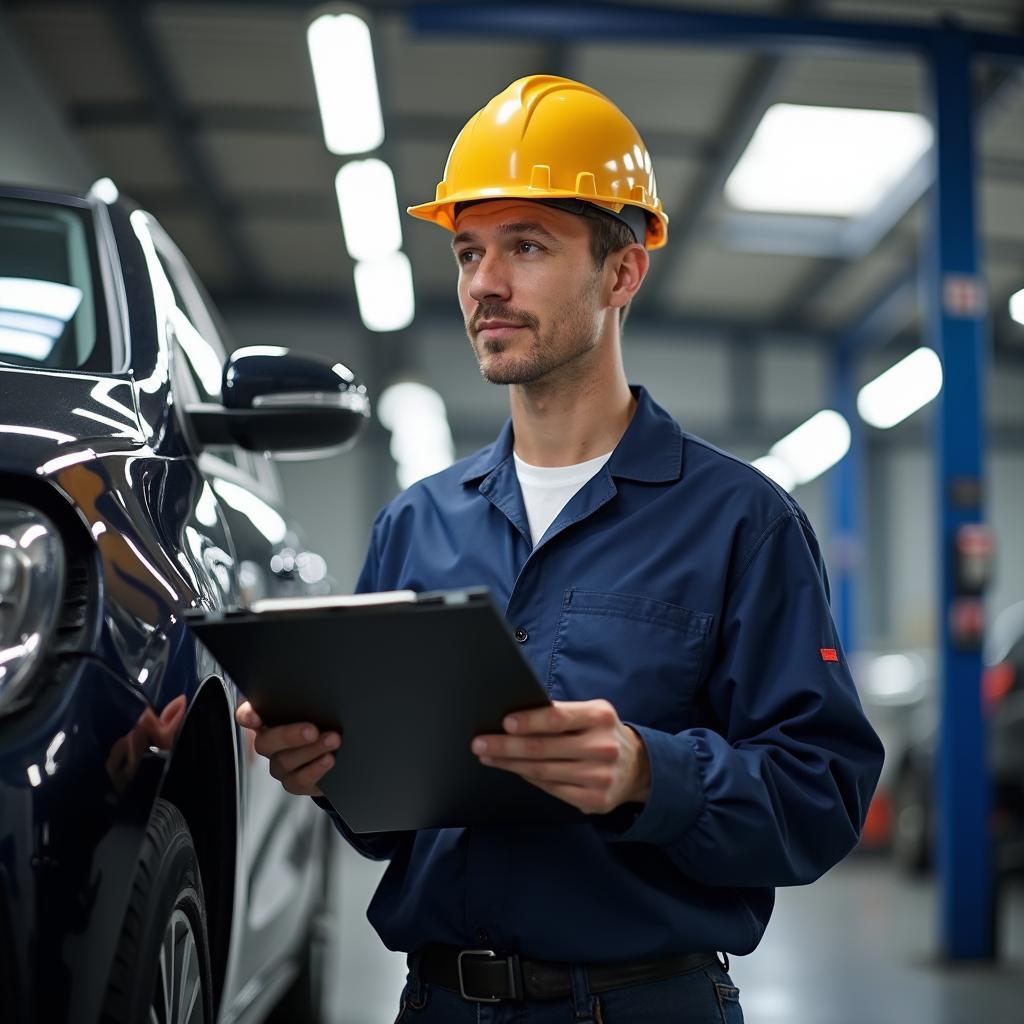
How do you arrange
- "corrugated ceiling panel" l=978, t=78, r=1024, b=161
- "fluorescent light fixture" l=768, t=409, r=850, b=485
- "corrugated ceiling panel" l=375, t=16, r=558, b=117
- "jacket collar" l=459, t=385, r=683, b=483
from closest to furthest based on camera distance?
"jacket collar" l=459, t=385, r=683, b=483 → "corrugated ceiling panel" l=375, t=16, r=558, b=117 → "corrugated ceiling panel" l=978, t=78, r=1024, b=161 → "fluorescent light fixture" l=768, t=409, r=850, b=485

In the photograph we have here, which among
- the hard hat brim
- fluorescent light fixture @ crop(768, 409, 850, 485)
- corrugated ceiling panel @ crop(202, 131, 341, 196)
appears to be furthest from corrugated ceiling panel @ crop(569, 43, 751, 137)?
the hard hat brim

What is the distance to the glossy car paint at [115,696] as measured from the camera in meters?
1.19

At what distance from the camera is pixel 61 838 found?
120 cm

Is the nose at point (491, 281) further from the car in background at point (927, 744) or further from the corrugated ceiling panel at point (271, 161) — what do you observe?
the corrugated ceiling panel at point (271, 161)

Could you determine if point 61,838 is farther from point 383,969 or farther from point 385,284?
point 385,284

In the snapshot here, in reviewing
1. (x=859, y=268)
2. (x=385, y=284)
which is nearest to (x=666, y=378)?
(x=859, y=268)

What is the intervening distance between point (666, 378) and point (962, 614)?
10668mm

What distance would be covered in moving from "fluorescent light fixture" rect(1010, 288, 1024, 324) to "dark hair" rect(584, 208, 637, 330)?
40.7 ft

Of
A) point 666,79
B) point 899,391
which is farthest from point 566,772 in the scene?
point 899,391

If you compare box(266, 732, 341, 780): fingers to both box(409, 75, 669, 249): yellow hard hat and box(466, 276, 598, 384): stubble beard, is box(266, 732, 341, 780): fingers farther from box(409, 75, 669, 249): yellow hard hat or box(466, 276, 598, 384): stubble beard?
box(409, 75, 669, 249): yellow hard hat

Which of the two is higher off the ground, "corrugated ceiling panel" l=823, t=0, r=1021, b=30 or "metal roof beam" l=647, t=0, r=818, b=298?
"metal roof beam" l=647, t=0, r=818, b=298

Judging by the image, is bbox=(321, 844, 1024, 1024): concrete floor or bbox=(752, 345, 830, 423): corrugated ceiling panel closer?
bbox=(321, 844, 1024, 1024): concrete floor

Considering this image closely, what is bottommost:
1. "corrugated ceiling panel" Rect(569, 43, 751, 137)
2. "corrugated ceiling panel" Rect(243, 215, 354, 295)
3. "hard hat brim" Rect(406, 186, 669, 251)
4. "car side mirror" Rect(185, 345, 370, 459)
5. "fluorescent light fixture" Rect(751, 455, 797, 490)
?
"car side mirror" Rect(185, 345, 370, 459)

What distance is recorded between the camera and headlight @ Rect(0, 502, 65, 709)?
1.23 metres
